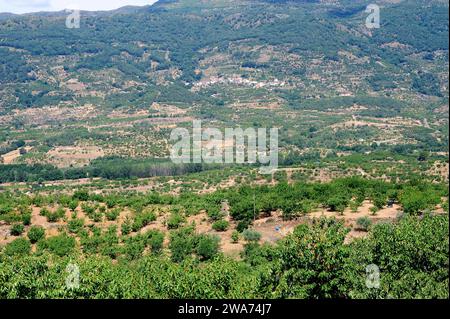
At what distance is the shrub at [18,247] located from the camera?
92.0ft

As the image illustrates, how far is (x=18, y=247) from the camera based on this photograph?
2862 cm

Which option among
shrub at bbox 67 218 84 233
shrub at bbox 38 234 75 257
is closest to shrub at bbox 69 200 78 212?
shrub at bbox 67 218 84 233

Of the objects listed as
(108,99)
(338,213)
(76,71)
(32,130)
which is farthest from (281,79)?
(338,213)

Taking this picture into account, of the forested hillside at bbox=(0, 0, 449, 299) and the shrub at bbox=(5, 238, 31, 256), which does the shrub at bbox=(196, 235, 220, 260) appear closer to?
the forested hillside at bbox=(0, 0, 449, 299)

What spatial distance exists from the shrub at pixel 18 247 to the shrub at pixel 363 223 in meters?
17.3

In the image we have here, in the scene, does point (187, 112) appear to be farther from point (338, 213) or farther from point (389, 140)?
point (338, 213)

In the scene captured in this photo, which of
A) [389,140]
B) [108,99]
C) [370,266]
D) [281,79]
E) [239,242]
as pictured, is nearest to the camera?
[370,266]

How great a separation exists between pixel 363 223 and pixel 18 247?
1792 centimetres

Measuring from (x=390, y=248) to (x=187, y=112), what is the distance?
9763cm

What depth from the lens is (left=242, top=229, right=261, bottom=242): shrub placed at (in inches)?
1191

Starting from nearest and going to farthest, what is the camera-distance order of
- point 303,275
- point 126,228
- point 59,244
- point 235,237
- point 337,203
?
point 303,275
point 59,244
point 235,237
point 126,228
point 337,203

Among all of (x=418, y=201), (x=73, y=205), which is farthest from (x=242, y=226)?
(x=73, y=205)

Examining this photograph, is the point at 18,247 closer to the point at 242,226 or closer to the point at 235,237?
the point at 235,237

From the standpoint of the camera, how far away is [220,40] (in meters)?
170
